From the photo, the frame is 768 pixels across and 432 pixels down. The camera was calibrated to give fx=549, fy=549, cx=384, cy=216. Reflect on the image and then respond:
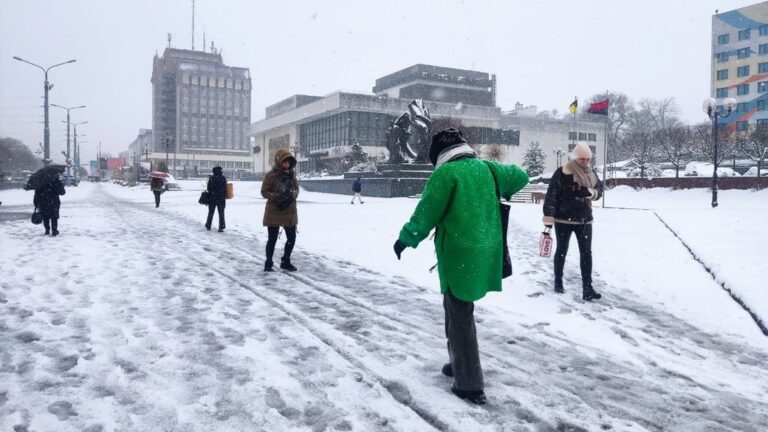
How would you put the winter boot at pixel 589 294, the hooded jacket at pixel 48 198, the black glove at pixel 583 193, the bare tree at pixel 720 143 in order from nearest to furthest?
the black glove at pixel 583 193 → the winter boot at pixel 589 294 → the hooded jacket at pixel 48 198 → the bare tree at pixel 720 143

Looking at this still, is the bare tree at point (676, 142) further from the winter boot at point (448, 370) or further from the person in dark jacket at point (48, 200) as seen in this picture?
the winter boot at point (448, 370)

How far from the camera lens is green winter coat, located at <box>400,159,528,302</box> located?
3107mm

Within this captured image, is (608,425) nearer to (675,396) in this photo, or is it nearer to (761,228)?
(675,396)

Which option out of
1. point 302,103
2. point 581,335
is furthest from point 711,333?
point 302,103

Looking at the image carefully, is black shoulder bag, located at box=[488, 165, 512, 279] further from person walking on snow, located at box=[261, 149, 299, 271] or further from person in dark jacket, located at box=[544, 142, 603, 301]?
person walking on snow, located at box=[261, 149, 299, 271]

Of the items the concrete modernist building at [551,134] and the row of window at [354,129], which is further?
the concrete modernist building at [551,134]

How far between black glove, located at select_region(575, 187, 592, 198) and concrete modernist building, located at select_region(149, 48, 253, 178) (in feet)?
468

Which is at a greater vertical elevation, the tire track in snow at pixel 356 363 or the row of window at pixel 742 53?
the row of window at pixel 742 53

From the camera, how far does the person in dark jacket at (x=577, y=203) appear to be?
5.67 m

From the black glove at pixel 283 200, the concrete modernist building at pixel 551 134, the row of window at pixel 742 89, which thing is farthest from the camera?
the concrete modernist building at pixel 551 134

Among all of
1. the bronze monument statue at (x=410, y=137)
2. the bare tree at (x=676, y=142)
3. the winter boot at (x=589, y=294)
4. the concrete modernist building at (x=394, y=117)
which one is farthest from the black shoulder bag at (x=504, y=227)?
the concrete modernist building at (x=394, y=117)

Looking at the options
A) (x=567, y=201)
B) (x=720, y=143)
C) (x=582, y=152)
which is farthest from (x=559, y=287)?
(x=720, y=143)

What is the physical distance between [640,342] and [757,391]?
1.04 metres

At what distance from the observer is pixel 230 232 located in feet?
40.5
